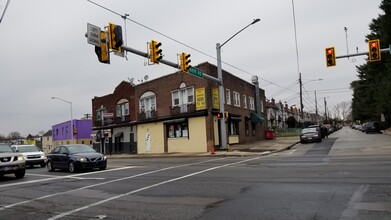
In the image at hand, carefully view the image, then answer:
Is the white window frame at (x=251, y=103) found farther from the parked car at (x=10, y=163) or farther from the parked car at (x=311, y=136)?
the parked car at (x=10, y=163)

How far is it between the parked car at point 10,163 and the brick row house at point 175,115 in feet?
55.3

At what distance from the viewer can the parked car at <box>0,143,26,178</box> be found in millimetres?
15855

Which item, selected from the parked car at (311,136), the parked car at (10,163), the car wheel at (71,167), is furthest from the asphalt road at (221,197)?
the parked car at (311,136)

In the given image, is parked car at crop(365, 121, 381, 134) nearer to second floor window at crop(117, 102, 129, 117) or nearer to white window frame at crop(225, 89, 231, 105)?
white window frame at crop(225, 89, 231, 105)

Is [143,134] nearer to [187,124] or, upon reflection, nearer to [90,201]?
[187,124]

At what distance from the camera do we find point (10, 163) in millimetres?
16094

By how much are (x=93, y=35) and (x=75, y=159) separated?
6346mm

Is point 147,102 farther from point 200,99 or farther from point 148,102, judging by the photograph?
point 200,99

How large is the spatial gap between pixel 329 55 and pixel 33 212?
1902cm

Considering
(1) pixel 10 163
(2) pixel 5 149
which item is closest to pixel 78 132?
(2) pixel 5 149

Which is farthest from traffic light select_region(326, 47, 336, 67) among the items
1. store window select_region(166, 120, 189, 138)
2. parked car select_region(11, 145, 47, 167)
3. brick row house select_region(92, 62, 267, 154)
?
parked car select_region(11, 145, 47, 167)

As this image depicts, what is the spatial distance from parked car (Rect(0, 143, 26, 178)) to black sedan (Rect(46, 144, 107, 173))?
8.27ft

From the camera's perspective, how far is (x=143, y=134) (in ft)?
130

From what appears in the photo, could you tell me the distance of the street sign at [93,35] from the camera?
52.3 feet
